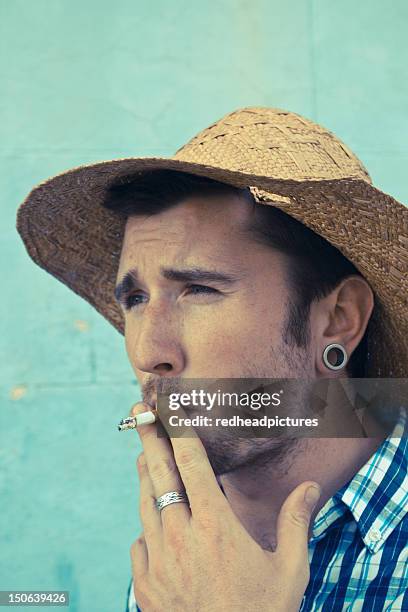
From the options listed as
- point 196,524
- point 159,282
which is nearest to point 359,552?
point 196,524

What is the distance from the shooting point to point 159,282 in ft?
6.39

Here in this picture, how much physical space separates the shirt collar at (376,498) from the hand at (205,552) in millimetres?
164

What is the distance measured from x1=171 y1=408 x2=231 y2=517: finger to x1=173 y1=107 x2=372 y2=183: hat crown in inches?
23.4

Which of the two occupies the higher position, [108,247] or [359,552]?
[108,247]

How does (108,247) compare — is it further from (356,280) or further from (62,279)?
(356,280)

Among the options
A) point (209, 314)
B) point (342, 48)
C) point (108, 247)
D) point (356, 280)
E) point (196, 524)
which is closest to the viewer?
point (196, 524)

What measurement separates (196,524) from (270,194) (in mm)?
726

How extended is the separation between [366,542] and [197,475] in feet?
1.28

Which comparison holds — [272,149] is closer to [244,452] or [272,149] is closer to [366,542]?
[244,452]

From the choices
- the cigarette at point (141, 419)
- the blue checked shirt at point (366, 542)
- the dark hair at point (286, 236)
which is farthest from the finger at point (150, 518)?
the dark hair at point (286, 236)

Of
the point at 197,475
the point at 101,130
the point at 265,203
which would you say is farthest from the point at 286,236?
the point at 101,130

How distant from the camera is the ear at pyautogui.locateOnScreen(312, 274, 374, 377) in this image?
6.66 feet

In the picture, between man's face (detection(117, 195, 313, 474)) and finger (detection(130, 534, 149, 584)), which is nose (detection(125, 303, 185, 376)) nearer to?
man's face (detection(117, 195, 313, 474))

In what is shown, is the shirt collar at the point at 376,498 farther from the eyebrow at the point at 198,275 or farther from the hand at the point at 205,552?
the eyebrow at the point at 198,275
